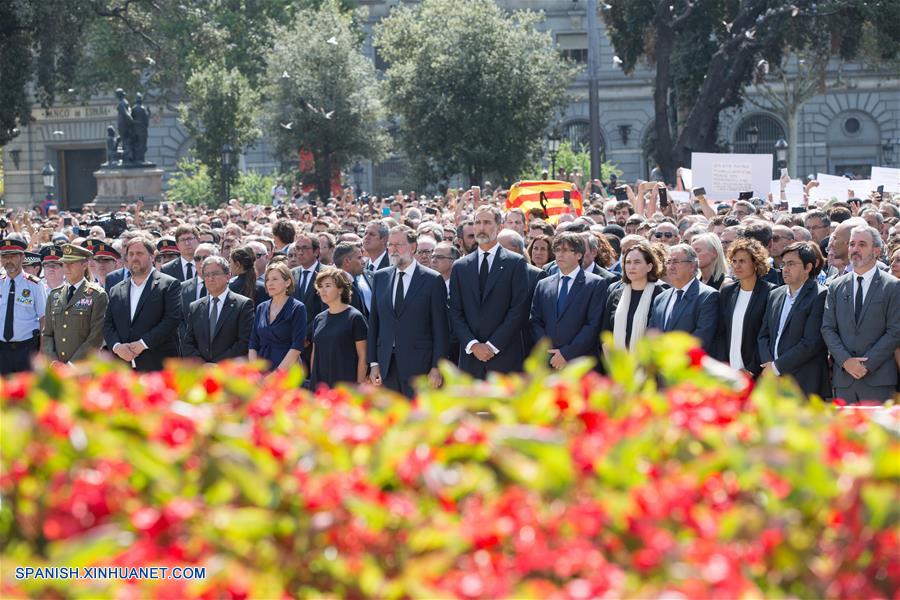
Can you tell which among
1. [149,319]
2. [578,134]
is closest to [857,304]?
[149,319]

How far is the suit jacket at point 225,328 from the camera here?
1120 centimetres

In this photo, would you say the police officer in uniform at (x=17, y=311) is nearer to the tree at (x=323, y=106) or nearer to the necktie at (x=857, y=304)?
the necktie at (x=857, y=304)

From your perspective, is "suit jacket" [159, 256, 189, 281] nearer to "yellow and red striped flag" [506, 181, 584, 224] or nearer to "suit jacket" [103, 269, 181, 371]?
"suit jacket" [103, 269, 181, 371]

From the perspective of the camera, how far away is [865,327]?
9.23 m

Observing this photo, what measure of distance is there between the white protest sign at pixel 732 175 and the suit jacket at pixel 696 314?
12456 mm

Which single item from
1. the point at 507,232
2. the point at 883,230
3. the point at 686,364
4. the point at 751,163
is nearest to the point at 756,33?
the point at 751,163

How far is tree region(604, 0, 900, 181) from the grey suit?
2497 cm

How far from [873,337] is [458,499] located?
6783 millimetres

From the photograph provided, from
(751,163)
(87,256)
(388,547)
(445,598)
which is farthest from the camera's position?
(751,163)

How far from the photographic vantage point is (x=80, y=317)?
38.6 ft

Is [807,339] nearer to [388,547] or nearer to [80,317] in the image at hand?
[80,317]

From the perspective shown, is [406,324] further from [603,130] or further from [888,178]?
[603,130]

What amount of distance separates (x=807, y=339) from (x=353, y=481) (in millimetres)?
6961

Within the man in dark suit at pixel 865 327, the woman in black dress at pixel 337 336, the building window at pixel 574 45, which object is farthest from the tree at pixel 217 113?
the man in dark suit at pixel 865 327
